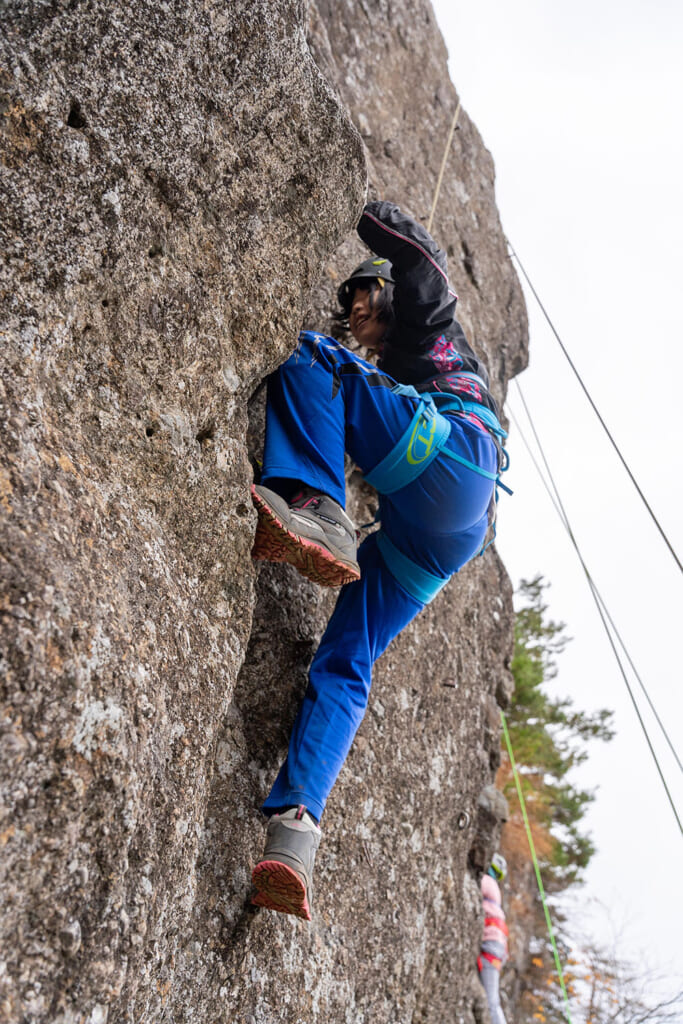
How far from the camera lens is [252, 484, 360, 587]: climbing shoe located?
102 inches

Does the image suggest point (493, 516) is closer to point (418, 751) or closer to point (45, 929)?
point (418, 751)

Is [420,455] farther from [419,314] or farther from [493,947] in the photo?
[493,947]

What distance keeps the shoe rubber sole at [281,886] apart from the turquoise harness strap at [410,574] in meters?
1.23

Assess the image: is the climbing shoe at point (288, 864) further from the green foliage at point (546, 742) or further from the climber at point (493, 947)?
the green foliage at point (546, 742)

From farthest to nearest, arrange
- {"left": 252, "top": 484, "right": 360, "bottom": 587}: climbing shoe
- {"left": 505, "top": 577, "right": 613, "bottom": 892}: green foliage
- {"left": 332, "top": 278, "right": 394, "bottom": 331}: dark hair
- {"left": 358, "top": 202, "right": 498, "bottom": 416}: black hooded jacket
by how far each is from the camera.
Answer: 1. {"left": 505, "top": 577, "right": 613, "bottom": 892}: green foliage
2. {"left": 332, "top": 278, "right": 394, "bottom": 331}: dark hair
3. {"left": 358, "top": 202, "right": 498, "bottom": 416}: black hooded jacket
4. {"left": 252, "top": 484, "right": 360, "bottom": 587}: climbing shoe

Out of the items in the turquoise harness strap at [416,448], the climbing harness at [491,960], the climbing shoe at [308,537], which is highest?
the turquoise harness strap at [416,448]

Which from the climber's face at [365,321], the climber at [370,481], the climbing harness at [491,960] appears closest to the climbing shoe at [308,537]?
the climber at [370,481]

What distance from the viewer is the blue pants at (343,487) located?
2.86 meters

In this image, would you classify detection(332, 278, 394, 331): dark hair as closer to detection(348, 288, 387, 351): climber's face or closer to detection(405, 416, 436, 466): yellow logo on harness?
detection(348, 288, 387, 351): climber's face

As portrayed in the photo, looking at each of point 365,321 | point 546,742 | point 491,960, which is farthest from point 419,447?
point 546,742

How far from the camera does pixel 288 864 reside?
2.43m

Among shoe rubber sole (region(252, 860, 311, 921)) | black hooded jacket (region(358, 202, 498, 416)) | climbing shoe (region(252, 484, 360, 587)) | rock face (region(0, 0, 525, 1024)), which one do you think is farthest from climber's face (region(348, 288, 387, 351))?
shoe rubber sole (region(252, 860, 311, 921))

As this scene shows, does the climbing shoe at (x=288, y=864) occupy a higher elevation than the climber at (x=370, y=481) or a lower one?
lower

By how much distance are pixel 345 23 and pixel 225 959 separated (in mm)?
6219
